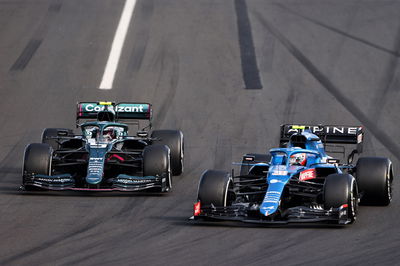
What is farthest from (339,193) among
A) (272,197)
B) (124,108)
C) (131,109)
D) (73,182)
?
(124,108)

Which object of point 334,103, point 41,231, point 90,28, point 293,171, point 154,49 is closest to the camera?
point 41,231

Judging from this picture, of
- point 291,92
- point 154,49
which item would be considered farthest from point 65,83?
point 291,92

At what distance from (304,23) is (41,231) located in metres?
24.1

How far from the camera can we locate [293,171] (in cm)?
2009

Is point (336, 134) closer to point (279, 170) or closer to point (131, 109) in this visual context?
point (279, 170)

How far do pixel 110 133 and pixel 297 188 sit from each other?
6.48 m

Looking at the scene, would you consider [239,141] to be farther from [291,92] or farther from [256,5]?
[256,5]

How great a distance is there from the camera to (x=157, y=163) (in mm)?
22688

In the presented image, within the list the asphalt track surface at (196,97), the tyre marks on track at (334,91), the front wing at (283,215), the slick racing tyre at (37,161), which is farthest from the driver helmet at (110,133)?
the tyre marks on track at (334,91)

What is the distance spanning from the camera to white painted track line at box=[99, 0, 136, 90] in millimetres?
35625

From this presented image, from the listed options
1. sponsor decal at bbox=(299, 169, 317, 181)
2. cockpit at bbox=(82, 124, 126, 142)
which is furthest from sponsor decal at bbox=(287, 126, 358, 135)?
cockpit at bbox=(82, 124, 126, 142)

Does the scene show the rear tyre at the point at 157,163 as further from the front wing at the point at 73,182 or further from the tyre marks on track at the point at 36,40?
the tyre marks on track at the point at 36,40

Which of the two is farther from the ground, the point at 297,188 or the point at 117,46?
the point at 117,46

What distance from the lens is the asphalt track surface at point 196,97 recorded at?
659 inches
